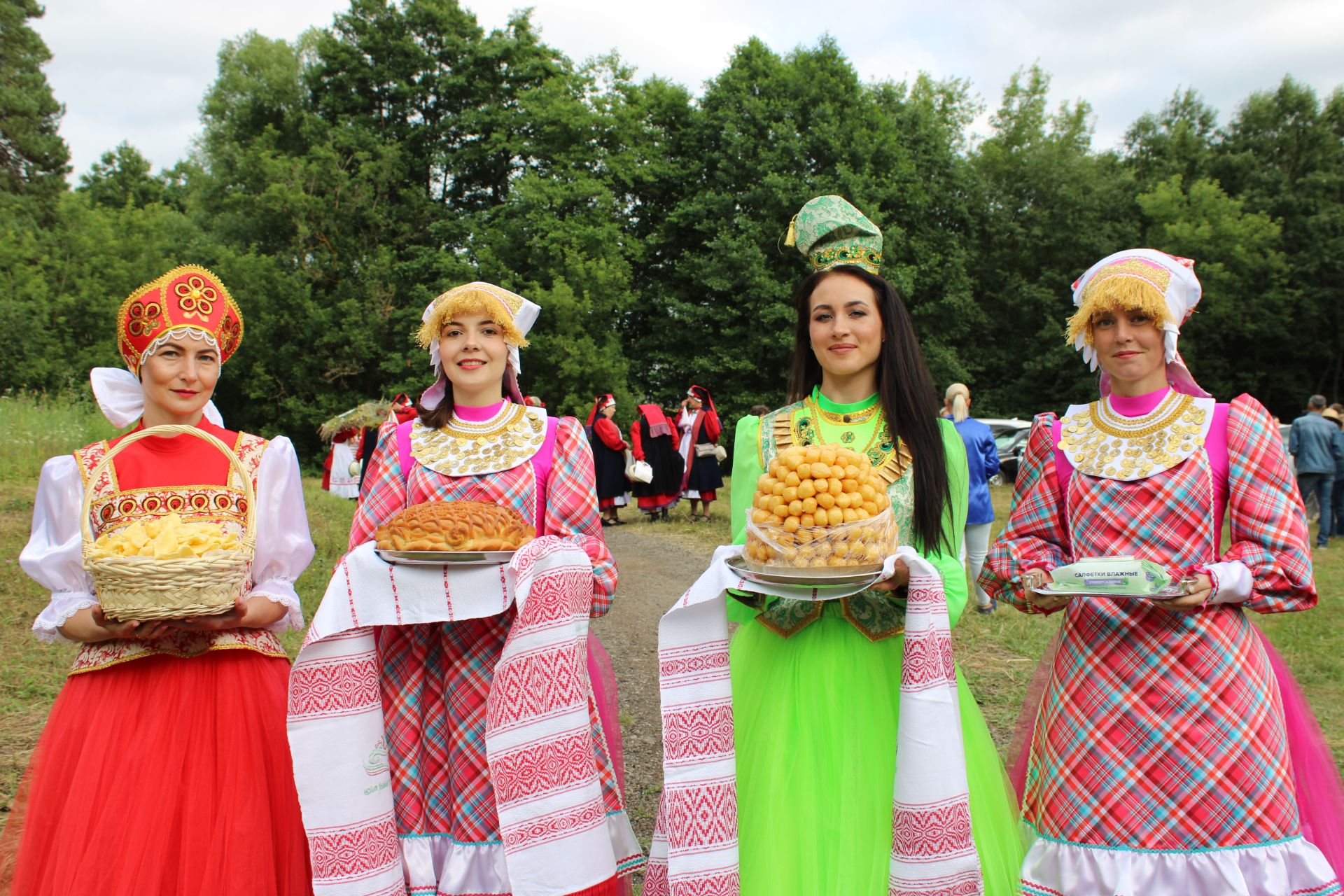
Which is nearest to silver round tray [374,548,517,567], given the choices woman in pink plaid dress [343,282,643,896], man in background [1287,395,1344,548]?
woman in pink plaid dress [343,282,643,896]

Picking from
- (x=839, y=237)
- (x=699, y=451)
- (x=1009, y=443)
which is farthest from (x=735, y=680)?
(x=1009, y=443)

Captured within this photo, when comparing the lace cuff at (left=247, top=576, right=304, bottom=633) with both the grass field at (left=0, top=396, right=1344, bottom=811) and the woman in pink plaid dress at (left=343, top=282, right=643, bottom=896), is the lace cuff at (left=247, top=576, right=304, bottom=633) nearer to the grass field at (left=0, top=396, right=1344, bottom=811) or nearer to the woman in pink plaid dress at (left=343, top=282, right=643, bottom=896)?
the woman in pink plaid dress at (left=343, top=282, right=643, bottom=896)

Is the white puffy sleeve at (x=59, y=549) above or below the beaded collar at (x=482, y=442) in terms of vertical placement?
below

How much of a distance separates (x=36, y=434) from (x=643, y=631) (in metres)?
9.76

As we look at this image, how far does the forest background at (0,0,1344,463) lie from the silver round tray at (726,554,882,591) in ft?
84.8

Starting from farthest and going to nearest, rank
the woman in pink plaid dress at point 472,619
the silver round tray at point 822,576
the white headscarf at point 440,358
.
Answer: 1. the white headscarf at point 440,358
2. the woman in pink plaid dress at point 472,619
3. the silver round tray at point 822,576

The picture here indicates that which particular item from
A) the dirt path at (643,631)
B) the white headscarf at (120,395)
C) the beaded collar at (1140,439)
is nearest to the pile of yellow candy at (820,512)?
the beaded collar at (1140,439)

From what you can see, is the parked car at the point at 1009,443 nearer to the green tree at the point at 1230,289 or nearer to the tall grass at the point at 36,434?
the green tree at the point at 1230,289

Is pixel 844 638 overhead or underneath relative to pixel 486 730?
overhead

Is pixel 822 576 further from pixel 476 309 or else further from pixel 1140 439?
pixel 476 309

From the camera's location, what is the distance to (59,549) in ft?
9.78

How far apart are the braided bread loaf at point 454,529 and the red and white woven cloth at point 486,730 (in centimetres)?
8

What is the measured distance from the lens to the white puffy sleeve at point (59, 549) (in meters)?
2.92

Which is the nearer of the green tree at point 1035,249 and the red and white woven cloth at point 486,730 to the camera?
the red and white woven cloth at point 486,730
